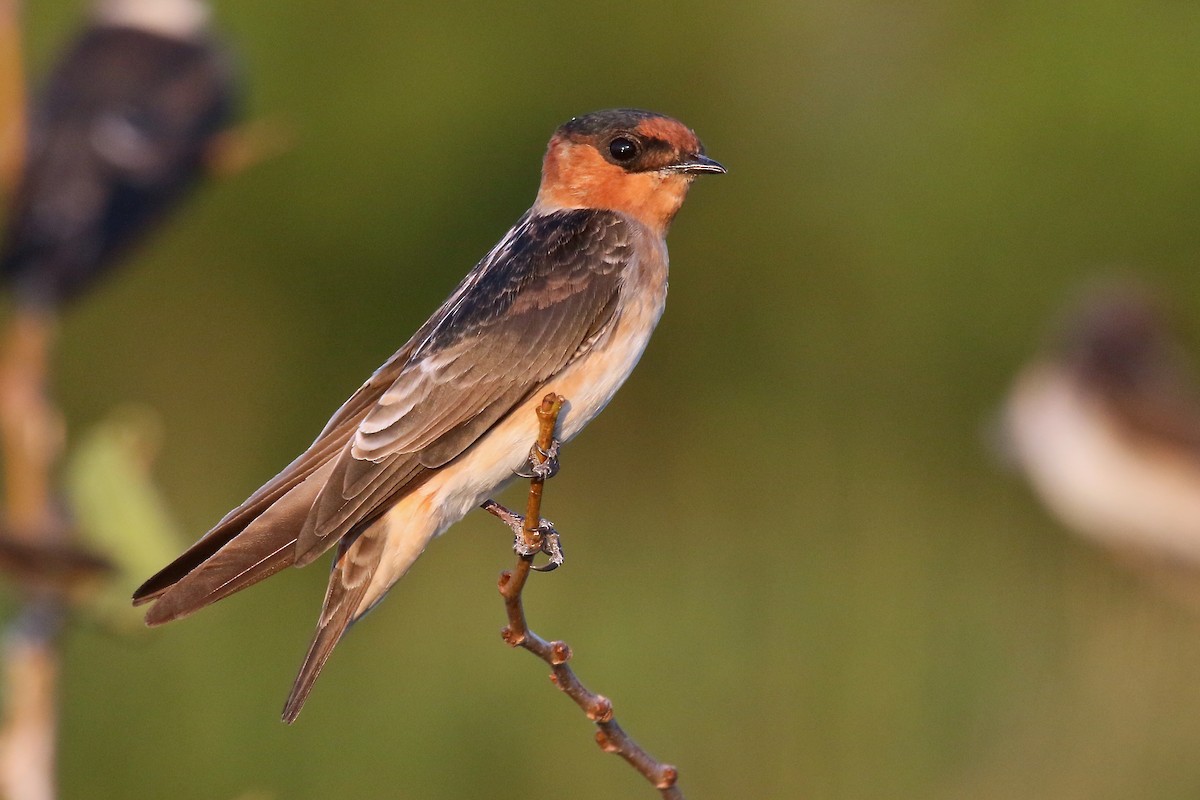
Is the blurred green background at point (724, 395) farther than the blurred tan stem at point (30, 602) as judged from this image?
Yes

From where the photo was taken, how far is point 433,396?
2.22 metres

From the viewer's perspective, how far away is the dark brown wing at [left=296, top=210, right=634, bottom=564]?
214cm

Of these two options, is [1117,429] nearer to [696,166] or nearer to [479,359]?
[696,166]

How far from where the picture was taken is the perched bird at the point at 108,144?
4051mm

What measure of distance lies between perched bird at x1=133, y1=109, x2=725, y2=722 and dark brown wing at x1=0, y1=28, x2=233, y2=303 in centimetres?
152

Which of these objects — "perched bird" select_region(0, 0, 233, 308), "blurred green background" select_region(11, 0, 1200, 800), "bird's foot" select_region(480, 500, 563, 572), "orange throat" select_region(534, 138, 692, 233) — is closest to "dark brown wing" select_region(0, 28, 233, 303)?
"perched bird" select_region(0, 0, 233, 308)

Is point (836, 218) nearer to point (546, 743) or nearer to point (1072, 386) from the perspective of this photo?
point (1072, 386)

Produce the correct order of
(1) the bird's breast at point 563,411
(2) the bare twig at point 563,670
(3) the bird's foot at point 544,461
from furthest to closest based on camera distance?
(1) the bird's breast at point 563,411, (3) the bird's foot at point 544,461, (2) the bare twig at point 563,670

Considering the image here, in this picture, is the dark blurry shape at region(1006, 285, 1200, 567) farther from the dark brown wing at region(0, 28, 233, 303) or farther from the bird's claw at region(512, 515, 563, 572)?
the bird's claw at region(512, 515, 563, 572)

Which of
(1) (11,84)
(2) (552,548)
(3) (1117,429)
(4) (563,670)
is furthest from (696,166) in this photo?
(3) (1117,429)

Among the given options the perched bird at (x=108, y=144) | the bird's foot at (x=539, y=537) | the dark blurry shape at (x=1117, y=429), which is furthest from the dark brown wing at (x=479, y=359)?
the dark blurry shape at (x=1117, y=429)

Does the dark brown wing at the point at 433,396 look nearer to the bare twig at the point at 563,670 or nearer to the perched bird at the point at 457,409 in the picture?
the perched bird at the point at 457,409

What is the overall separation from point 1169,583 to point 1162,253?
6.02 feet

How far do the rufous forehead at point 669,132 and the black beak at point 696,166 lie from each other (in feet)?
0.06
